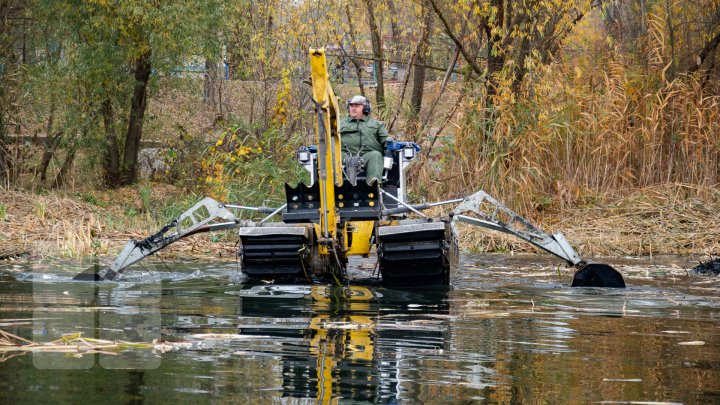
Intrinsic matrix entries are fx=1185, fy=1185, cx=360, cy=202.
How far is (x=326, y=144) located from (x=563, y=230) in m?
8.61

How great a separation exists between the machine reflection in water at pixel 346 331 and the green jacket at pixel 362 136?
2662mm

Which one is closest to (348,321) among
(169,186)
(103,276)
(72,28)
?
(103,276)

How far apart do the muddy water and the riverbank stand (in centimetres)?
360

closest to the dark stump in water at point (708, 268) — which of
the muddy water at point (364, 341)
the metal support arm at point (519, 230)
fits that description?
the muddy water at point (364, 341)

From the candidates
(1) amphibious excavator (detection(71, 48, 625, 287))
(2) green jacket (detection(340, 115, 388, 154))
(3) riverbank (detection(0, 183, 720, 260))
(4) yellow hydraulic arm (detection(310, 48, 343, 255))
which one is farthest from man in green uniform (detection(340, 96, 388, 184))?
(3) riverbank (detection(0, 183, 720, 260))

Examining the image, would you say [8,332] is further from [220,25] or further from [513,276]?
[220,25]

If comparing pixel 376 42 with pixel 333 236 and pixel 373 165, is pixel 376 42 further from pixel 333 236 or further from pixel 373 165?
pixel 333 236

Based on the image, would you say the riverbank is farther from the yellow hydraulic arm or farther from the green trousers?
the yellow hydraulic arm

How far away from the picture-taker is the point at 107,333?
8164mm

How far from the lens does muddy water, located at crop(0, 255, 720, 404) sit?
6094 millimetres

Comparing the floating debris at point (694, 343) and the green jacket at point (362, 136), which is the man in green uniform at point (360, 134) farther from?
the floating debris at point (694, 343)

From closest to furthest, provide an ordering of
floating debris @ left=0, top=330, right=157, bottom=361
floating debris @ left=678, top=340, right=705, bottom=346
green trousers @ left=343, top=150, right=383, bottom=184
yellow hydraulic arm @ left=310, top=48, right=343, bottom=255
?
floating debris @ left=0, top=330, right=157, bottom=361 → floating debris @ left=678, top=340, right=705, bottom=346 → yellow hydraulic arm @ left=310, top=48, right=343, bottom=255 → green trousers @ left=343, top=150, right=383, bottom=184

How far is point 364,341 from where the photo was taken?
8008mm

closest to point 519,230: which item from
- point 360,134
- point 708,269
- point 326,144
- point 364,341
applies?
point 360,134
